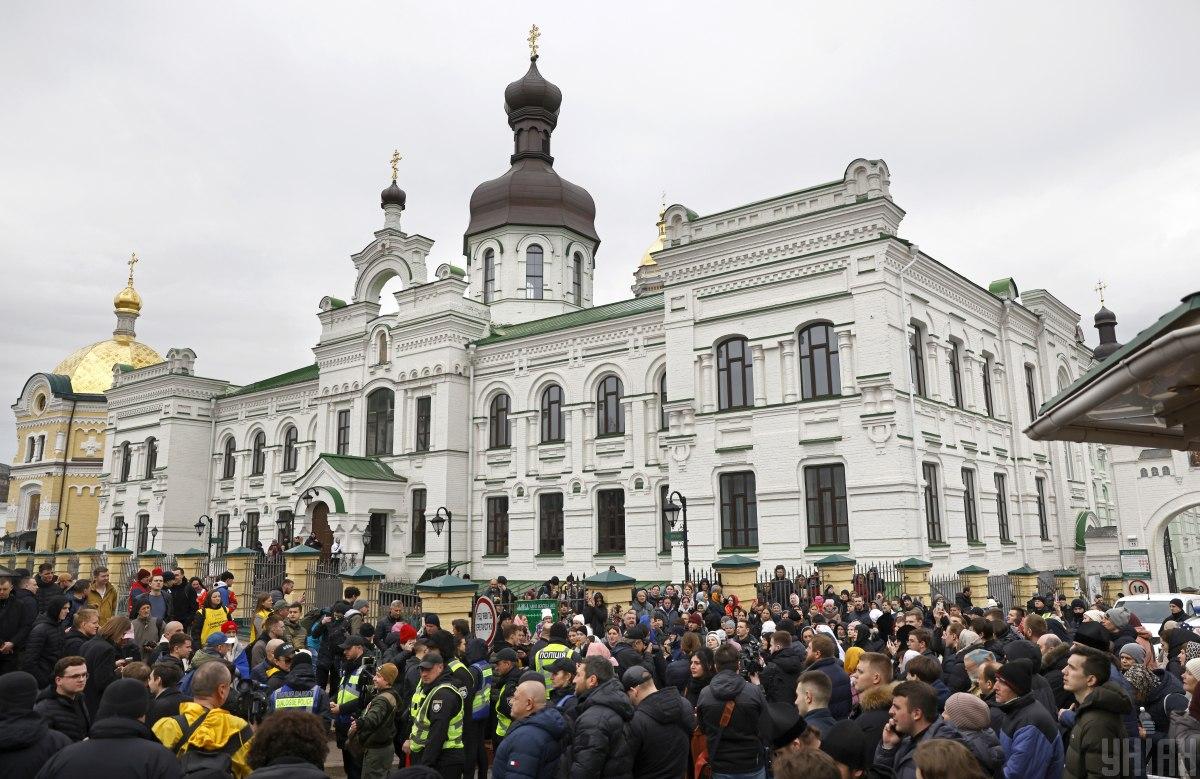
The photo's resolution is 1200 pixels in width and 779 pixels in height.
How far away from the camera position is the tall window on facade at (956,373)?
24711 millimetres

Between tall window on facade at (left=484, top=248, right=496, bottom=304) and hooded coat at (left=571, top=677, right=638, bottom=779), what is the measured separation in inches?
1219

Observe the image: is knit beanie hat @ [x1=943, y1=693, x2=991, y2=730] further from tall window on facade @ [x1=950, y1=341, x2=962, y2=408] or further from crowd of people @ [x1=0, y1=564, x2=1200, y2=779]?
tall window on facade @ [x1=950, y1=341, x2=962, y2=408]

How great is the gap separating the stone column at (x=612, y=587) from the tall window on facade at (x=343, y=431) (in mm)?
19778

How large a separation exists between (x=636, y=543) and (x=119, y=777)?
22210mm

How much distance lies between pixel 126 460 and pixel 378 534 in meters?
19.4

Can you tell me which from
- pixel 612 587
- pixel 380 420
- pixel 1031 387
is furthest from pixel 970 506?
pixel 380 420

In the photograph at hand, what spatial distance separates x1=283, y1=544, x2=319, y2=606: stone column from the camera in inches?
738

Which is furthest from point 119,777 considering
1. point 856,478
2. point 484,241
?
point 484,241

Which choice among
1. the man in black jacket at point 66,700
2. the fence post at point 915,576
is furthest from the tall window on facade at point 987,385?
the man in black jacket at point 66,700

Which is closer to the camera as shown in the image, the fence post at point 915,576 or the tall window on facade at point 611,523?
the fence post at point 915,576

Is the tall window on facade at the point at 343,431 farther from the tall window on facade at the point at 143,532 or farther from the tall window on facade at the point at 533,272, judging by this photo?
the tall window on facade at the point at 143,532

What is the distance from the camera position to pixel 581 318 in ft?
95.0

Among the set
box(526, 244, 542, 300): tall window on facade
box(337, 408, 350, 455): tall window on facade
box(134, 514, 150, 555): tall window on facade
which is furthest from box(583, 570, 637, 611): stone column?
box(134, 514, 150, 555): tall window on facade

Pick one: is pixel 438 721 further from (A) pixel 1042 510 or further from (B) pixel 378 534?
(A) pixel 1042 510
